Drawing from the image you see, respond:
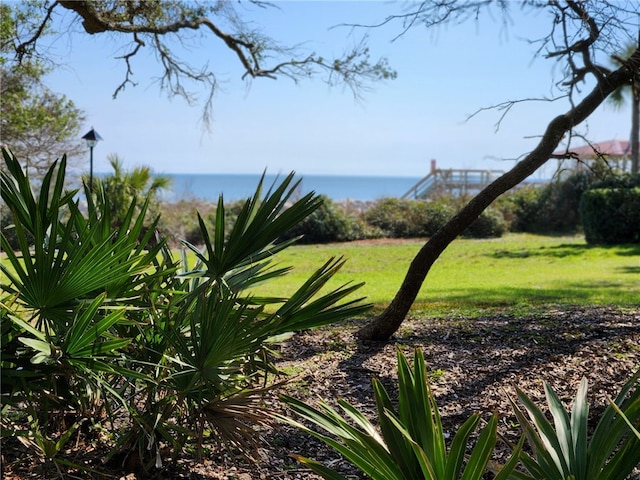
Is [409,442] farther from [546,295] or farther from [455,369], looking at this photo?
[546,295]

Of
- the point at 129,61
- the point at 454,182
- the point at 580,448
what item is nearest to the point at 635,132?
the point at 454,182

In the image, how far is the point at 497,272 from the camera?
42.1 ft

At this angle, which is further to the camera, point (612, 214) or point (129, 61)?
point (612, 214)

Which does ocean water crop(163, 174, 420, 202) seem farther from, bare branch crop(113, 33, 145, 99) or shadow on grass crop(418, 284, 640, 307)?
shadow on grass crop(418, 284, 640, 307)

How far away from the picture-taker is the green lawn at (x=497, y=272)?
8.99m

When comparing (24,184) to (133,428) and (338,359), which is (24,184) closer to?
(133,428)

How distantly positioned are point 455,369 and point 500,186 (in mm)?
1567

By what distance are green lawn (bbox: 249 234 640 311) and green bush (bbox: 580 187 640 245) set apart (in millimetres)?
619

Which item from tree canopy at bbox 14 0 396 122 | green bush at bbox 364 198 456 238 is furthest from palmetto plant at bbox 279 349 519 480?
green bush at bbox 364 198 456 238

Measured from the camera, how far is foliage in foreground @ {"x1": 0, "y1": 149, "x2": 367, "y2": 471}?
262cm

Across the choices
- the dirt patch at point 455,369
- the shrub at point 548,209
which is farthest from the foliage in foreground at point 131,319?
the shrub at point 548,209

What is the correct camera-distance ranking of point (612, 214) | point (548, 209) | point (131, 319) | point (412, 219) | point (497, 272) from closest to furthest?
1. point (131, 319)
2. point (497, 272)
3. point (612, 214)
4. point (412, 219)
5. point (548, 209)

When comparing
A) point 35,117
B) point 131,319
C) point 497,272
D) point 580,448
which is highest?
point 35,117

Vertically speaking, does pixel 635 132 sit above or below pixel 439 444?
above
